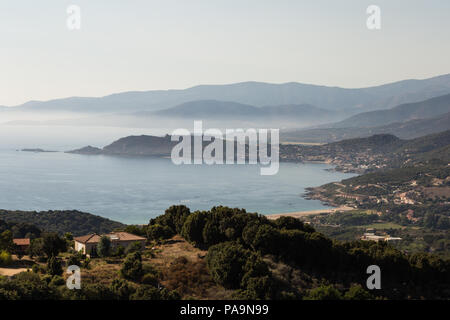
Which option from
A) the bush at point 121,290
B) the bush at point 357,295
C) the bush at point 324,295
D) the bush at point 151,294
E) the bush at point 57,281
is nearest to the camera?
the bush at point 151,294

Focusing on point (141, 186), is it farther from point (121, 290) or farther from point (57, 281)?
Answer: point (121, 290)

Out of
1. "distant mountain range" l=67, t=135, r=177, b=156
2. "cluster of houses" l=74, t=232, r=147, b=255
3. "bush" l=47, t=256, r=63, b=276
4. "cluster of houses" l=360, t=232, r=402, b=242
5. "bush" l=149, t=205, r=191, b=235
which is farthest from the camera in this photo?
"distant mountain range" l=67, t=135, r=177, b=156

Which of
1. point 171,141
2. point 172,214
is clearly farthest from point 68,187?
Answer: point 171,141

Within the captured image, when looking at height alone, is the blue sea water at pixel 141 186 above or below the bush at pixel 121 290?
below

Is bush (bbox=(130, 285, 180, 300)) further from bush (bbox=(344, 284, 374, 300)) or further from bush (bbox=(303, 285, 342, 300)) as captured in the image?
bush (bbox=(344, 284, 374, 300))

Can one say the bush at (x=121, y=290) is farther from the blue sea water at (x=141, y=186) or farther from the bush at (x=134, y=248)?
the blue sea water at (x=141, y=186)

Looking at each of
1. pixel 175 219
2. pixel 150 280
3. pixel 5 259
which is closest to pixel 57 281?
pixel 150 280

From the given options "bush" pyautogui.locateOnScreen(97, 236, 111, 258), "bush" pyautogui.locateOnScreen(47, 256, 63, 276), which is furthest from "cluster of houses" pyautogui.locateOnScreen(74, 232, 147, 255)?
"bush" pyautogui.locateOnScreen(47, 256, 63, 276)

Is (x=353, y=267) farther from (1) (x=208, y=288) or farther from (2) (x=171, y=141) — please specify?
(2) (x=171, y=141)

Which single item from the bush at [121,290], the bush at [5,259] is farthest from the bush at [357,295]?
the bush at [5,259]
